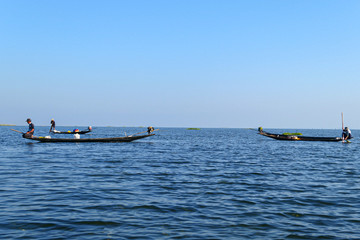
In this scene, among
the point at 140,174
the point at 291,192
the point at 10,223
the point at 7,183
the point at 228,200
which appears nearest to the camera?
the point at 10,223

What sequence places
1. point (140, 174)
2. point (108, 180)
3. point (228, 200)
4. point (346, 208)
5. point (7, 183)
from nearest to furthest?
point (346, 208) → point (228, 200) → point (7, 183) → point (108, 180) → point (140, 174)

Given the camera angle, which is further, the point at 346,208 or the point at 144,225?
the point at 346,208

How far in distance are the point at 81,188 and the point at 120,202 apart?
3.06 meters

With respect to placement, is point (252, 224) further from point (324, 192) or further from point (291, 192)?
point (324, 192)

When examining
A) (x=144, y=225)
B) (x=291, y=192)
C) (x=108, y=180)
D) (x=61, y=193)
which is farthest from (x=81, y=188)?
(x=291, y=192)

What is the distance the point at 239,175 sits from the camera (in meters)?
17.6

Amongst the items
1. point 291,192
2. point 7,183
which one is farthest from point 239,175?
point 7,183

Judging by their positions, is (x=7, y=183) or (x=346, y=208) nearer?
(x=346, y=208)

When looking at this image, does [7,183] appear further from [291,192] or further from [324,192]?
[324,192]

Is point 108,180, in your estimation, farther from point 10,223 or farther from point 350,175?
point 350,175

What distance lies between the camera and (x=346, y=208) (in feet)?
34.4

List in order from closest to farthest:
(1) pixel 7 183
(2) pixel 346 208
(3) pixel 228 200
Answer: (2) pixel 346 208 < (3) pixel 228 200 < (1) pixel 7 183

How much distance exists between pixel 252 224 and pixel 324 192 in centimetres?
616

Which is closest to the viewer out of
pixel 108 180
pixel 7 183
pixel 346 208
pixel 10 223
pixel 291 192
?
pixel 10 223
